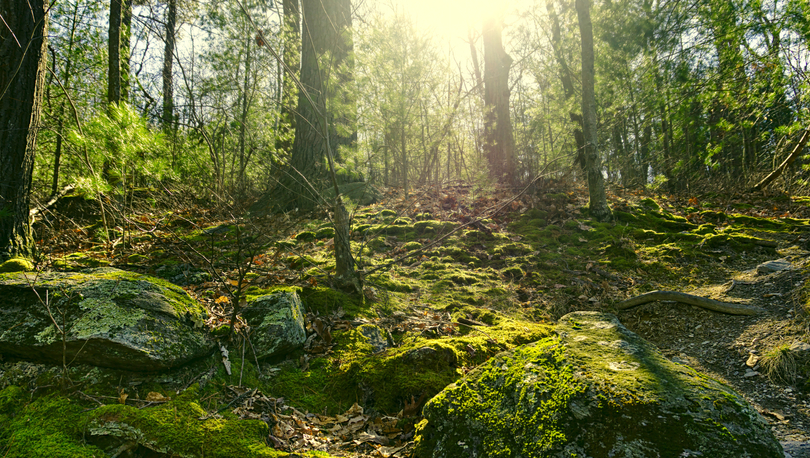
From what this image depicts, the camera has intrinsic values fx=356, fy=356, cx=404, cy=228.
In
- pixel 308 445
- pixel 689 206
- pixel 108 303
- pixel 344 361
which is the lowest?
pixel 308 445

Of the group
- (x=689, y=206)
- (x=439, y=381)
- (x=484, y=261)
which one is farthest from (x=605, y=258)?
(x=439, y=381)

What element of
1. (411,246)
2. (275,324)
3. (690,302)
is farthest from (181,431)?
(690,302)

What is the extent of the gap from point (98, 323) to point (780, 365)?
5165 millimetres

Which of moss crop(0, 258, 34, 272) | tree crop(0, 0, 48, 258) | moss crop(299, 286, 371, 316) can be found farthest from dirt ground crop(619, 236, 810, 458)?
tree crop(0, 0, 48, 258)

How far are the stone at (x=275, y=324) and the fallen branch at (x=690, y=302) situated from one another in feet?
13.2

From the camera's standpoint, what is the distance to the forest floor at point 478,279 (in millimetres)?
2740

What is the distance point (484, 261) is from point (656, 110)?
5.63m

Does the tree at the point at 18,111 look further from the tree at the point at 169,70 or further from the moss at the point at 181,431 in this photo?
the tree at the point at 169,70

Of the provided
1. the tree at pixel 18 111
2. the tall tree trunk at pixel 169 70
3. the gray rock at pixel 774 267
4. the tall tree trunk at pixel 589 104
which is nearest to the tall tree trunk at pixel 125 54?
the tall tree trunk at pixel 169 70

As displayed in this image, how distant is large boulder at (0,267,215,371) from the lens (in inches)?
88.4

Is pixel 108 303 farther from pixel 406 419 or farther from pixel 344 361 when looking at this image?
pixel 406 419

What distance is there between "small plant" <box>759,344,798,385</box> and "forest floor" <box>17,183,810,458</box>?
11 mm

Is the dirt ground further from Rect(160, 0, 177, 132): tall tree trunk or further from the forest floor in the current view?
Rect(160, 0, 177, 132): tall tree trunk

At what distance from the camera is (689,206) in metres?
8.09
